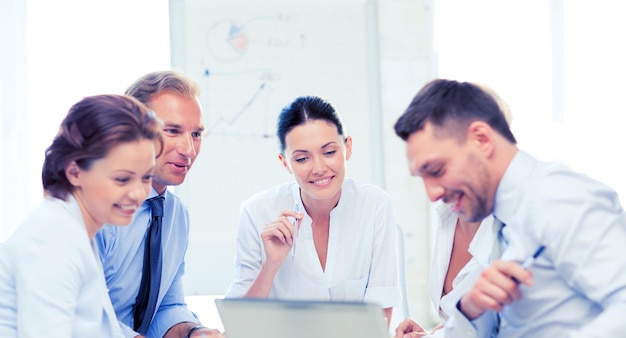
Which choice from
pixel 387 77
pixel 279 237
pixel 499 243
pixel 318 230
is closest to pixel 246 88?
pixel 387 77

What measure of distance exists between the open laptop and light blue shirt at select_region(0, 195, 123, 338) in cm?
38

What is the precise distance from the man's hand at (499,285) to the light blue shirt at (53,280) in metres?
0.86

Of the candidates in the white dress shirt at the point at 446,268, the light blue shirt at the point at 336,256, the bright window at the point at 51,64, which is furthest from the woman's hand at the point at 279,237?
the bright window at the point at 51,64

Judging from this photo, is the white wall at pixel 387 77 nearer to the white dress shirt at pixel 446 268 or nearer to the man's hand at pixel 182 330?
the man's hand at pixel 182 330

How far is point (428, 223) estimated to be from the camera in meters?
4.55

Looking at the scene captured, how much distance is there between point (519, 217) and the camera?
1.49 m

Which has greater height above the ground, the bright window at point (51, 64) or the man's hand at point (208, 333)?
the bright window at point (51, 64)

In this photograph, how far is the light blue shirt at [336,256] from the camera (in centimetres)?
252

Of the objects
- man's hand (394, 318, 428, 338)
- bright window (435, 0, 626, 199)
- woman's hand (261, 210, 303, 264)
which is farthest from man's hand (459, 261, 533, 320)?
bright window (435, 0, 626, 199)

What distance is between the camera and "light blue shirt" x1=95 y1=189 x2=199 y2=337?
2.21 metres

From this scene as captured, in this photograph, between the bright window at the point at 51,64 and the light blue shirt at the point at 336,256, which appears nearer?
the light blue shirt at the point at 336,256

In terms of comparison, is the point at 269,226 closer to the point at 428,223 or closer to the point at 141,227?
the point at 141,227

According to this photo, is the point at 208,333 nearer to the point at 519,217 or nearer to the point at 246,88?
the point at 519,217

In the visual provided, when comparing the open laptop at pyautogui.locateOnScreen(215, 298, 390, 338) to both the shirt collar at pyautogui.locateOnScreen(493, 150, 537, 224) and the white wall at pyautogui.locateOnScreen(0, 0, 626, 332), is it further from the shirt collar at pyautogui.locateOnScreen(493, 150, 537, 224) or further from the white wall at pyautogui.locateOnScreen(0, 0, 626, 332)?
the white wall at pyautogui.locateOnScreen(0, 0, 626, 332)
